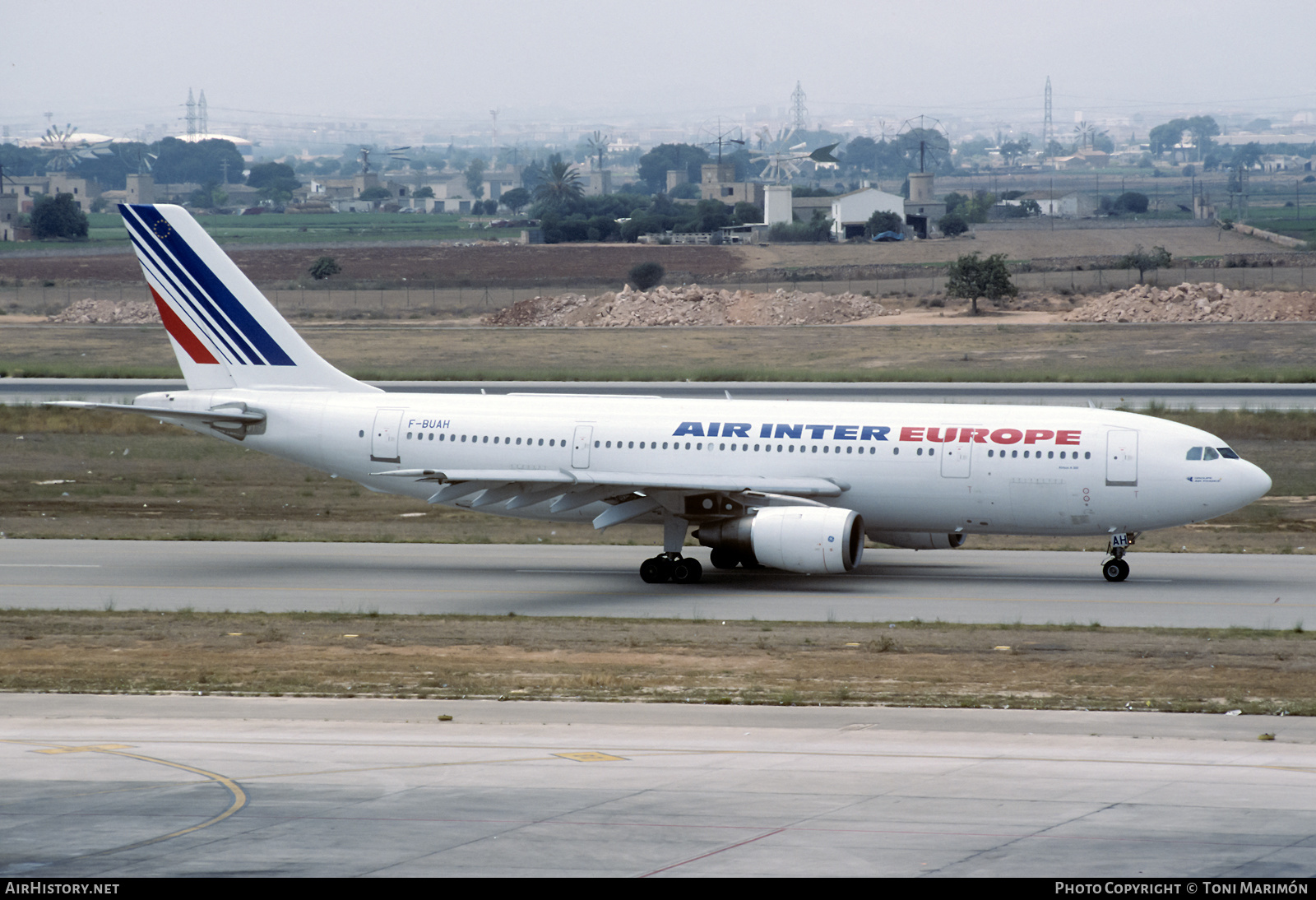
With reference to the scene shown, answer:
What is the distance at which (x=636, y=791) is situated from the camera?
17328mm

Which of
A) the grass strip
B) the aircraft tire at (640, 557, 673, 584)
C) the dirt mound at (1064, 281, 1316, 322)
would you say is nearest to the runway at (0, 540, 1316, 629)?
the aircraft tire at (640, 557, 673, 584)

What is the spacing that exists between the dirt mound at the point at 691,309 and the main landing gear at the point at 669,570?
66937 mm

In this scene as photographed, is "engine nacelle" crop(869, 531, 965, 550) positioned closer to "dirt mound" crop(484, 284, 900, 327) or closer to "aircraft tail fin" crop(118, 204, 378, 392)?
"aircraft tail fin" crop(118, 204, 378, 392)

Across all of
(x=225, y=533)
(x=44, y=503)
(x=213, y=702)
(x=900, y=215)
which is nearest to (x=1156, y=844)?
(x=213, y=702)

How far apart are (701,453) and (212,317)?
13544mm

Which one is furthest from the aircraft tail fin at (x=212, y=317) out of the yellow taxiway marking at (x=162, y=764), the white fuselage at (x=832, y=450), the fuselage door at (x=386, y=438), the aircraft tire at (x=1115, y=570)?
the yellow taxiway marking at (x=162, y=764)

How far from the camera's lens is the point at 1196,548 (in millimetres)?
39750

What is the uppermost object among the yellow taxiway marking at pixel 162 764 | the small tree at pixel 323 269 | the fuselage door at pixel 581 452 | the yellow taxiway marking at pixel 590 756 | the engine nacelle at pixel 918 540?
the small tree at pixel 323 269

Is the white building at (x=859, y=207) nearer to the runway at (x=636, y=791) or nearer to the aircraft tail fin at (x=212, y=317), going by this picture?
the aircraft tail fin at (x=212, y=317)

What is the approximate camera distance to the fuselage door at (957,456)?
34.2 metres

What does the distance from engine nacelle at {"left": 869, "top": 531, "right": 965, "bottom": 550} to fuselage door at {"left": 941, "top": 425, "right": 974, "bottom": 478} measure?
2.05 m

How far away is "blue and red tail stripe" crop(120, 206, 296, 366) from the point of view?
39.0 m

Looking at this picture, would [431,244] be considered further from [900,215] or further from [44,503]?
[44,503]

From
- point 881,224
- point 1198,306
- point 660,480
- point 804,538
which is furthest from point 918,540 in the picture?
point 881,224
